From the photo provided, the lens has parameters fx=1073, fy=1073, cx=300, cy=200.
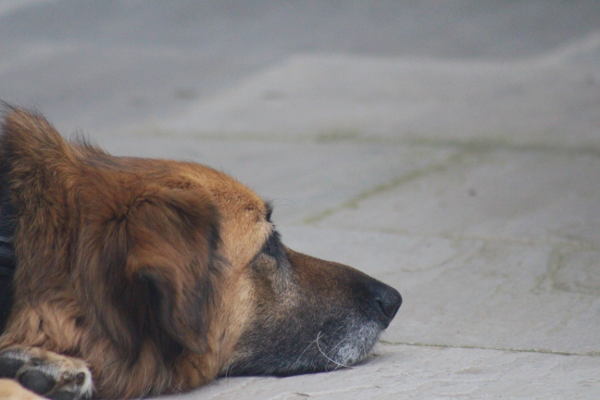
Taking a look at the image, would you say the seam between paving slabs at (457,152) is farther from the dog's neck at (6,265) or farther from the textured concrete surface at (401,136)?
the dog's neck at (6,265)

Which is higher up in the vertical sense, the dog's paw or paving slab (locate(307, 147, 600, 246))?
paving slab (locate(307, 147, 600, 246))

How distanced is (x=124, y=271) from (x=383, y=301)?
3.62 feet

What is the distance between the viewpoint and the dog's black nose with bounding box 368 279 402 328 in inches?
157

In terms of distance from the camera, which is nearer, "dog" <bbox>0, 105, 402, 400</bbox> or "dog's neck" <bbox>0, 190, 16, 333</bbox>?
"dog" <bbox>0, 105, 402, 400</bbox>

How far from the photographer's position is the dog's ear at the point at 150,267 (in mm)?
3264

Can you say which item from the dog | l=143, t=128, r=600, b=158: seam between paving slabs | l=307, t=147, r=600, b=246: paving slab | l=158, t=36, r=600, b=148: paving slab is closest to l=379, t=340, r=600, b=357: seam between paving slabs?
the dog

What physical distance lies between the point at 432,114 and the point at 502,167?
6.94 feet

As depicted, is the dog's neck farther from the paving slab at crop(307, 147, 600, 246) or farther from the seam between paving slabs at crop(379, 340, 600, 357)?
the paving slab at crop(307, 147, 600, 246)

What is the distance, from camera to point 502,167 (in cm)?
795

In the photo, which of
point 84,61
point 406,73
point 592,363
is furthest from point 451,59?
point 592,363

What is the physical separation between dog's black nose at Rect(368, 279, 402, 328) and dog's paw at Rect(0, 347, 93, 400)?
1.14 m

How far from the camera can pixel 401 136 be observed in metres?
9.17

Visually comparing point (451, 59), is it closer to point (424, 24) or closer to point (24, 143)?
point (424, 24)

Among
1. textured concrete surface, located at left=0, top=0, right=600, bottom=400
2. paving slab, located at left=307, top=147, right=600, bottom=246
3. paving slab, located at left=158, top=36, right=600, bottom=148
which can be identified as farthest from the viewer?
paving slab, located at left=158, top=36, right=600, bottom=148
